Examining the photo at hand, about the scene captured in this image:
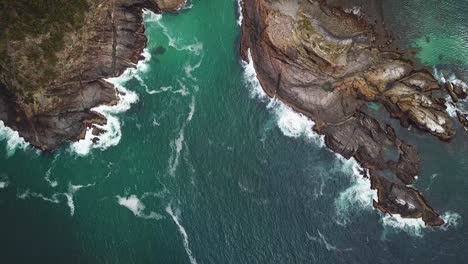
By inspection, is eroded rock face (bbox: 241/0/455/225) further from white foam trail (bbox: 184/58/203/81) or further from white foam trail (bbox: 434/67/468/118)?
white foam trail (bbox: 184/58/203/81)

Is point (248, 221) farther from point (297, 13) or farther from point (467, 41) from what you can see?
point (467, 41)

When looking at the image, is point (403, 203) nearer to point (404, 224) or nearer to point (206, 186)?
point (404, 224)

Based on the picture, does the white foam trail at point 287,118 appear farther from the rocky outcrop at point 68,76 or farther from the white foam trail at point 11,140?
the white foam trail at point 11,140

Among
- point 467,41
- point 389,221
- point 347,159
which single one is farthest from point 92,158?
point 467,41

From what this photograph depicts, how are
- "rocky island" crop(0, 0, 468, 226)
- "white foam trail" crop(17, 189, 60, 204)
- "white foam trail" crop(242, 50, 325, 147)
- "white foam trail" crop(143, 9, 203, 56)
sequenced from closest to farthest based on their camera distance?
"white foam trail" crop(17, 189, 60, 204) → "rocky island" crop(0, 0, 468, 226) → "white foam trail" crop(242, 50, 325, 147) → "white foam trail" crop(143, 9, 203, 56)

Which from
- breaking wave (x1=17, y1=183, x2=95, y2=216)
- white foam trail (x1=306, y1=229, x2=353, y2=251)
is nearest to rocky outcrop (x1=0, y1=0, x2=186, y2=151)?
breaking wave (x1=17, y1=183, x2=95, y2=216)

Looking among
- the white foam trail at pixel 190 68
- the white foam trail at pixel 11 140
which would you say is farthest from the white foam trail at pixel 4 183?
the white foam trail at pixel 190 68
